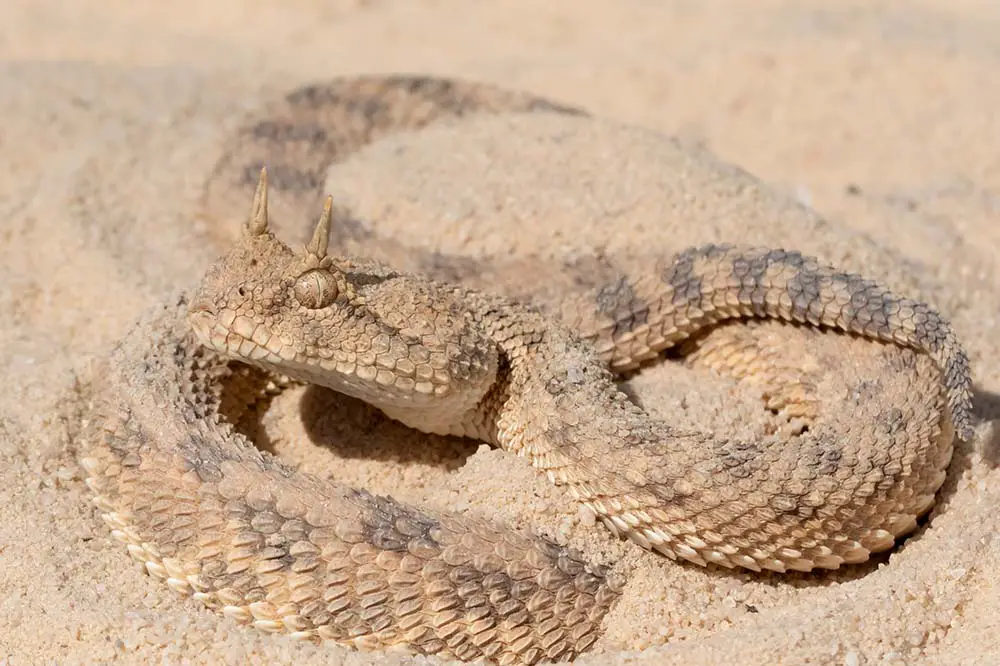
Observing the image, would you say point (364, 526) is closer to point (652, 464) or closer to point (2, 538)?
point (652, 464)

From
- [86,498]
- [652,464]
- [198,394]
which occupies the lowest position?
[86,498]

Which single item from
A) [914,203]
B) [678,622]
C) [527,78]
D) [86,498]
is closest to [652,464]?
[678,622]

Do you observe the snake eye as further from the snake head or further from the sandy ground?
the sandy ground

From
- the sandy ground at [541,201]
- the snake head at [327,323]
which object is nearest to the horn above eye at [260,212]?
the snake head at [327,323]

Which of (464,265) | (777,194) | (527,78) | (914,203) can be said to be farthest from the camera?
(527,78)

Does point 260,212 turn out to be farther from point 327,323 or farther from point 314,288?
point 327,323

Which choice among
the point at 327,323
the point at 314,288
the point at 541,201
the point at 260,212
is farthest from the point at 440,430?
the point at 541,201
